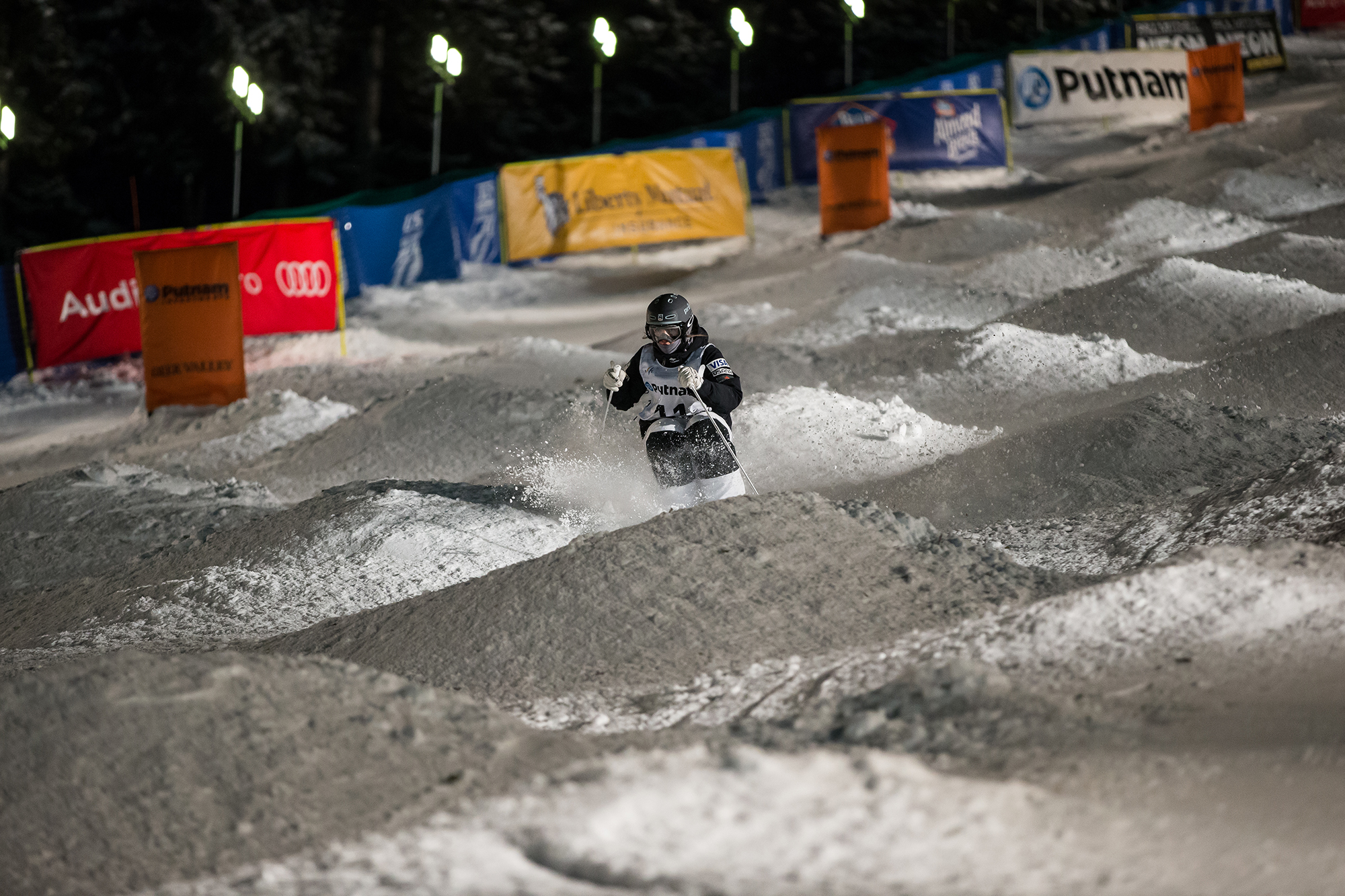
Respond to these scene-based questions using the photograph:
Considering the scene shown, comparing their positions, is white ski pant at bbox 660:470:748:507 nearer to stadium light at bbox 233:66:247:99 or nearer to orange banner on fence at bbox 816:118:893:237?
stadium light at bbox 233:66:247:99

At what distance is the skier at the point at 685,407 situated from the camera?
26.4 ft

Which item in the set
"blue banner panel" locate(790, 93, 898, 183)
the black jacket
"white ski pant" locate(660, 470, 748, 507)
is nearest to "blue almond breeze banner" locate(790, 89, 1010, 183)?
"blue banner panel" locate(790, 93, 898, 183)

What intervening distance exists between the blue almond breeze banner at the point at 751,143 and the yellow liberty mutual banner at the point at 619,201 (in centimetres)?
89

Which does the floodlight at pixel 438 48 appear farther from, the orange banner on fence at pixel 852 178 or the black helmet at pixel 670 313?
the black helmet at pixel 670 313

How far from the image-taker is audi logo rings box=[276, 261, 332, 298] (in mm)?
16359

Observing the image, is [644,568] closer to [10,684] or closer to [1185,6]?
[10,684]

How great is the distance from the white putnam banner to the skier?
70.8 ft

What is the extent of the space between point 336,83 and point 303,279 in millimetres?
19076

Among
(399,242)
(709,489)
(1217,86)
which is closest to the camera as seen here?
(709,489)

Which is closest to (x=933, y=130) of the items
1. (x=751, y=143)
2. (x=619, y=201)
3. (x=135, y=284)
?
(x=751, y=143)

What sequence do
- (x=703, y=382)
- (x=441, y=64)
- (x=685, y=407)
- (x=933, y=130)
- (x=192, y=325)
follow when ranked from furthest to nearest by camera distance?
1. (x=933, y=130)
2. (x=441, y=64)
3. (x=192, y=325)
4. (x=685, y=407)
5. (x=703, y=382)

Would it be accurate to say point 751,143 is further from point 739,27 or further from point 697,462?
point 697,462

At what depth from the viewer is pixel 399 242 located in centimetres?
2020

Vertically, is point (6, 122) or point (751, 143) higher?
point (6, 122)
